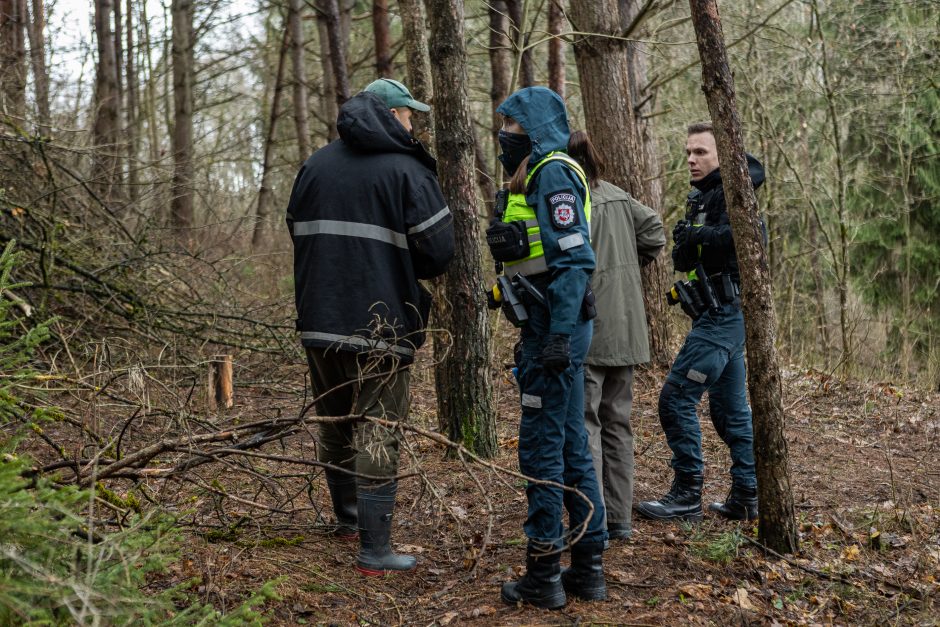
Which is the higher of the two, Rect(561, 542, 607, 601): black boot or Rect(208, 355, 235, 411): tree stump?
Rect(208, 355, 235, 411): tree stump

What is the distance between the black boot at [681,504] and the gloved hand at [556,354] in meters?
1.88

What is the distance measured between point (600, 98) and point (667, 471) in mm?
3937

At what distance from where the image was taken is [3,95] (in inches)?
299

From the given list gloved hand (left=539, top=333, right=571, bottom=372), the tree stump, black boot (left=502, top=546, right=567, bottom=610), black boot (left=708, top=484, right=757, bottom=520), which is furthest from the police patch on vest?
the tree stump

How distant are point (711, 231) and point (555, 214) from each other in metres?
Answer: 1.64

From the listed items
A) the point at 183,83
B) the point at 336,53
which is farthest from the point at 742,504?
the point at 183,83

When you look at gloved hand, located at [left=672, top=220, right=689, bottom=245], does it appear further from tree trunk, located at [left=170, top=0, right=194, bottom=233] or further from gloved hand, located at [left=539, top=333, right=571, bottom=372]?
tree trunk, located at [left=170, top=0, right=194, bottom=233]

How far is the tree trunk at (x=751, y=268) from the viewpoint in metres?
4.21

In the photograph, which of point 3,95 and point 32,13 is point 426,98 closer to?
point 3,95

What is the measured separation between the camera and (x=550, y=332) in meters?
3.65

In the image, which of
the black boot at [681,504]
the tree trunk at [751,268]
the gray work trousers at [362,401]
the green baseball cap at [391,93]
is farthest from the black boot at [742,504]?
the green baseball cap at [391,93]

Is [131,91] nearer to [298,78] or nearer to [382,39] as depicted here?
[298,78]

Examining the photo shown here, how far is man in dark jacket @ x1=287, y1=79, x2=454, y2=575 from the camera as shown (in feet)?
13.6

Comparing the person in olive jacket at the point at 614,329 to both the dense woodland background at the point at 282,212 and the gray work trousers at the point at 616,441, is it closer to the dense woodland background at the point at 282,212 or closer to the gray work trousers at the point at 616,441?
the gray work trousers at the point at 616,441
